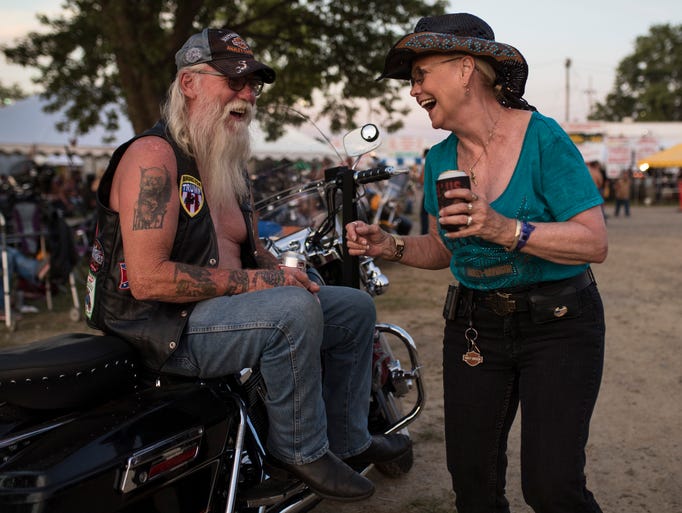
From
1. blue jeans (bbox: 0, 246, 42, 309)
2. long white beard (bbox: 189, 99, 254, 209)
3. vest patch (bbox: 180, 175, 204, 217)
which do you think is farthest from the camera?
blue jeans (bbox: 0, 246, 42, 309)

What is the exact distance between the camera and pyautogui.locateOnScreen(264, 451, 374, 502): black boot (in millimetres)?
2248

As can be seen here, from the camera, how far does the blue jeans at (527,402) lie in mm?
1967

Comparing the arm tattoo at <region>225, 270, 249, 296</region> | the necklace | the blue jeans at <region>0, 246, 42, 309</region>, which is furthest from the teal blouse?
the blue jeans at <region>0, 246, 42, 309</region>

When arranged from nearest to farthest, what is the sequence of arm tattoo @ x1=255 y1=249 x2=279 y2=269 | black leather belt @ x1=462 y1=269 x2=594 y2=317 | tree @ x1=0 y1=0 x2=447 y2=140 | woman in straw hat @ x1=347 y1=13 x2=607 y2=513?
woman in straw hat @ x1=347 y1=13 x2=607 y2=513 → black leather belt @ x1=462 y1=269 x2=594 y2=317 → arm tattoo @ x1=255 y1=249 x2=279 y2=269 → tree @ x1=0 y1=0 x2=447 y2=140

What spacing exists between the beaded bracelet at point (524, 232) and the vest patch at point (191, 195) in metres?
1.12

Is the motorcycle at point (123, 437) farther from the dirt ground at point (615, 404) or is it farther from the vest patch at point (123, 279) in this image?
the dirt ground at point (615, 404)

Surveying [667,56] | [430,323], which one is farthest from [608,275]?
[667,56]

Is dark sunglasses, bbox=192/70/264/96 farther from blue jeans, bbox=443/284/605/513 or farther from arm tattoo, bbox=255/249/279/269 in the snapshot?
blue jeans, bbox=443/284/605/513

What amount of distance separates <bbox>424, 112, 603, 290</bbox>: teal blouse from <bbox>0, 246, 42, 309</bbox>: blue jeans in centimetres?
→ 696

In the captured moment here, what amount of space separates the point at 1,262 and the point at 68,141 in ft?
42.2

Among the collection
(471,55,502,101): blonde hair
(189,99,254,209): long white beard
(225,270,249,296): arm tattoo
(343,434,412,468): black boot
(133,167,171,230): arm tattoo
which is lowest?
(343,434,412,468): black boot

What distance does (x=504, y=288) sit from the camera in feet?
6.89

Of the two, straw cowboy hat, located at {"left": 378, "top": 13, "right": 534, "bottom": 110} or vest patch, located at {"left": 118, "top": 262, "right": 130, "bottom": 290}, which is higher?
straw cowboy hat, located at {"left": 378, "top": 13, "right": 534, "bottom": 110}

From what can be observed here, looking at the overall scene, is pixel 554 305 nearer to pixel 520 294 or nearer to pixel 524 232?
pixel 520 294
